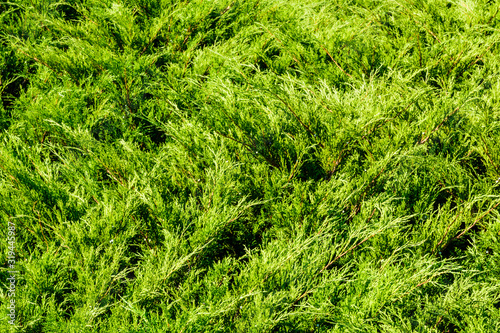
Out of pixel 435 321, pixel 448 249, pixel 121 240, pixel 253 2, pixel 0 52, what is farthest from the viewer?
pixel 253 2

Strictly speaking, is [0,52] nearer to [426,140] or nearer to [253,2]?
[253,2]

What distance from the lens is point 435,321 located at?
150 centimetres

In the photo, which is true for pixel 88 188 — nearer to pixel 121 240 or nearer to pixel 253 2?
pixel 121 240

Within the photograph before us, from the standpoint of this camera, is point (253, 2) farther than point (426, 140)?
Yes

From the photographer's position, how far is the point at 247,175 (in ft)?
6.13

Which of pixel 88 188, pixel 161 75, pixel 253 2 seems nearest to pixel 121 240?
pixel 88 188

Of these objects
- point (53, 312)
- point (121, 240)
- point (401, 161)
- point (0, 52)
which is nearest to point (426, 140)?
point (401, 161)

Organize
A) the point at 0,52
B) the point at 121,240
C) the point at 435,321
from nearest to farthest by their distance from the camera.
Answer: the point at 435,321
the point at 121,240
the point at 0,52

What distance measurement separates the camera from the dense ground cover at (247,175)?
4.79 ft

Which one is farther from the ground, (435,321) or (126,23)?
(126,23)

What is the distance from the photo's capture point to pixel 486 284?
1527 mm

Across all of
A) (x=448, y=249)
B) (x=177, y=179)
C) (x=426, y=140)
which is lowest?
(x=448, y=249)

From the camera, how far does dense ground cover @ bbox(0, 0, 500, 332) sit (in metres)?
1.46

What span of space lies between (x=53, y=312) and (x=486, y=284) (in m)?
1.61
